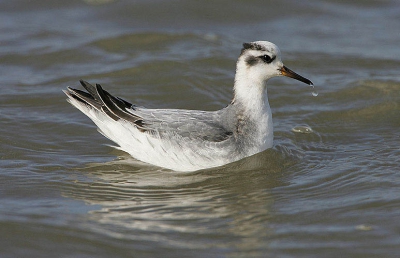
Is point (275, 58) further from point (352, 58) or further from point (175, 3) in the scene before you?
point (175, 3)

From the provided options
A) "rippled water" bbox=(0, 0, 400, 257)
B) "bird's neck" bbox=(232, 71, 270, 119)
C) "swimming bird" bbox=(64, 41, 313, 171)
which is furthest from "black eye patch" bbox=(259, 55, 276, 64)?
"rippled water" bbox=(0, 0, 400, 257)

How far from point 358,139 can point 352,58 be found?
3.12 meters

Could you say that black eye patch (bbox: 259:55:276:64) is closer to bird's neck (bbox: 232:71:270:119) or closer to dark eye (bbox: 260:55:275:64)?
dark eye (bbox: 260:55:275:64)

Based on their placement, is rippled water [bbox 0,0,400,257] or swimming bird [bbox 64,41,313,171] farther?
swimming bird [bbox 64,41,313,171]

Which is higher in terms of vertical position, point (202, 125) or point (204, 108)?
point (204, 108)

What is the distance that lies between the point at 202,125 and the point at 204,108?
7.72 ft

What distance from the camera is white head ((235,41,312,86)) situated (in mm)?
8164

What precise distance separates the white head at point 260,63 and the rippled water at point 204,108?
3.33 feet

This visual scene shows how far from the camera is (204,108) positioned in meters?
10.4

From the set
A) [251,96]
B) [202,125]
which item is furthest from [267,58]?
[202,125]

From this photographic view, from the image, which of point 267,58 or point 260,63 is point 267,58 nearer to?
point 267,58

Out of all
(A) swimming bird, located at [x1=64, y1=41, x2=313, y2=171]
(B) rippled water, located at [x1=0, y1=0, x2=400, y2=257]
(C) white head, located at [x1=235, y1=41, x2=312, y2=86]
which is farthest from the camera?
(C) white head, located at [x1=235, y1=41, x2=312, y2=86]

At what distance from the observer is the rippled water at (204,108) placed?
625cm

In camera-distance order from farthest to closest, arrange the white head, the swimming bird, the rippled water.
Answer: the white head
the swimming bird
the rippled water
